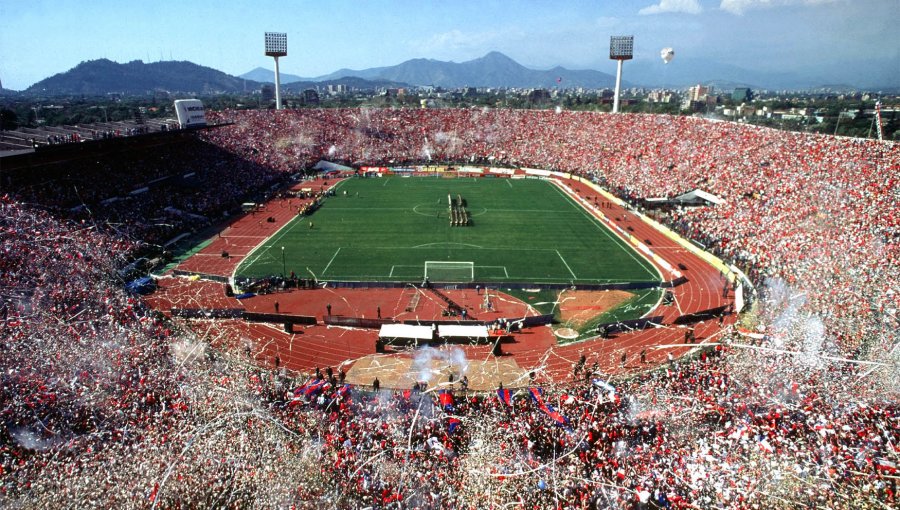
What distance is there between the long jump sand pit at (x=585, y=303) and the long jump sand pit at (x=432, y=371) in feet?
18.3

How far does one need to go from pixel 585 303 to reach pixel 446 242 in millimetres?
13935

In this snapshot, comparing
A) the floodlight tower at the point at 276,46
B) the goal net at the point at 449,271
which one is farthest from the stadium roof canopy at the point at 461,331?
the floodlight tower at the point at 276,46

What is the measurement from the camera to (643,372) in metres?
20.4

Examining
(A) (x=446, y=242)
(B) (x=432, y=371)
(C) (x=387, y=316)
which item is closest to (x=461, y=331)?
(B) (x=432, y=371)

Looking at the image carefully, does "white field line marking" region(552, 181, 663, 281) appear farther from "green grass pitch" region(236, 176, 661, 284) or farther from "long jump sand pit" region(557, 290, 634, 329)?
"long jump sand pit" region(557, 290, 634, 329)

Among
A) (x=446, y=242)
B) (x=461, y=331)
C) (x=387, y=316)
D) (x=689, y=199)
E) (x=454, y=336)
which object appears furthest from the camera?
(x=689, y=199)

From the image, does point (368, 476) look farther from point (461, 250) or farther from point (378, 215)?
point (378, 215)

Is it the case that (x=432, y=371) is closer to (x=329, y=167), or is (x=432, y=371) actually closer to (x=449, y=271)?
(x=449, y=271)

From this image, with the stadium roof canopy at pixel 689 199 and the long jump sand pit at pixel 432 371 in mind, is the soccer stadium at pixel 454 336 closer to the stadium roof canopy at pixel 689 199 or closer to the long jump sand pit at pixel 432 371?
the long jump sand pit at pixel 432 371

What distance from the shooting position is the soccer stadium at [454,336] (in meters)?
12.4

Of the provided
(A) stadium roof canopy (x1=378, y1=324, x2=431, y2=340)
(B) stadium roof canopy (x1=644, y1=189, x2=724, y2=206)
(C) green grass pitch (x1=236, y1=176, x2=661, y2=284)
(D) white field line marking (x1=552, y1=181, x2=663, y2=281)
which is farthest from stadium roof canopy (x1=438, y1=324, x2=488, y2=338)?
(B) stadium roof canopy (x1=644, y1=189, x2=724, y2=206)

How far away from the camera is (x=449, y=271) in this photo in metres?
32.9

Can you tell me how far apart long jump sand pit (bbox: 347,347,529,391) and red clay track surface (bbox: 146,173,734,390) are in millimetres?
321

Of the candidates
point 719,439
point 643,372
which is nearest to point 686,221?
A: point 643,372
